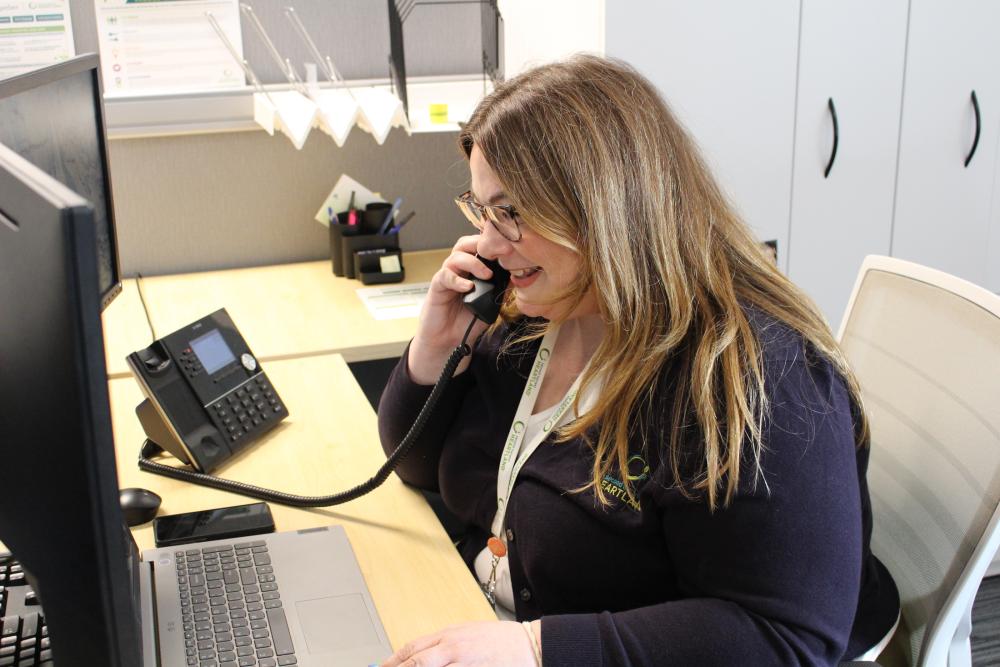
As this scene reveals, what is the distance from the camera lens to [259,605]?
101 centimetres

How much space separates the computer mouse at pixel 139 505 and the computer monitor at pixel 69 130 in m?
0.24

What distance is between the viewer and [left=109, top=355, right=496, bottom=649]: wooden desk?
106cm

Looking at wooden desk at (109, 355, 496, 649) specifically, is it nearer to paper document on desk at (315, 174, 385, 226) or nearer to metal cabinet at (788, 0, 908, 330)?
paper document on desk at (315, 174, 385, 226)

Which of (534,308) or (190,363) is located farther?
(190,363)

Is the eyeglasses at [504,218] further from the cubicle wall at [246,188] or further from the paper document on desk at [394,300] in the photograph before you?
the cubicle wall at [246,188]

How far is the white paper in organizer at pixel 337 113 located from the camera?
1.94 metres

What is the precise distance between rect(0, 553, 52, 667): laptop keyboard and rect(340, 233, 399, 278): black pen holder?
1.26 metres

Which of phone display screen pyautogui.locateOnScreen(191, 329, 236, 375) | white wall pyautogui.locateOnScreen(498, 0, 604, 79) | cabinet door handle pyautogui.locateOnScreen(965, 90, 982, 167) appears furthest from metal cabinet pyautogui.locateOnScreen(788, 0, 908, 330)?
phone display screen pyautogui.locateOnScreen(191, 329, 236, 375)

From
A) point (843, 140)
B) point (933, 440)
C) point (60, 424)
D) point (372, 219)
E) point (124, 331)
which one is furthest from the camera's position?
point (372, 219)

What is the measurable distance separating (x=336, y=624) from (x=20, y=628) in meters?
0.29

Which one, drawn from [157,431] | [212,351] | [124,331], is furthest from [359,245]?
[157,431]

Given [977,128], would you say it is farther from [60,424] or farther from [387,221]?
[60,424]

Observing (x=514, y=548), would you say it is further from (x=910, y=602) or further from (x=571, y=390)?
(x=910, y=602)

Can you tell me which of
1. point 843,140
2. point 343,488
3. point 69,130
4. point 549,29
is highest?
point 549,29
